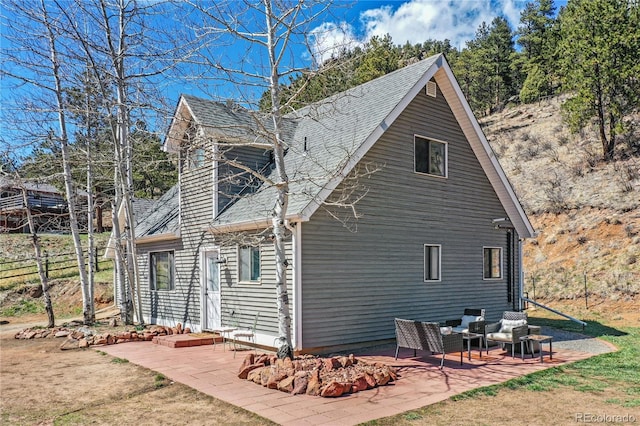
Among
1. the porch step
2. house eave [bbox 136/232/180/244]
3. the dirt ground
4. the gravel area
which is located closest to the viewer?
the dirt ground

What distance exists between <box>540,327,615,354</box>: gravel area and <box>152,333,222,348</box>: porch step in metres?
8.05

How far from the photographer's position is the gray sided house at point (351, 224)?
34.6 feet

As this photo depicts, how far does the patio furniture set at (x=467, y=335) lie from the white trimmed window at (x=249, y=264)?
350cm

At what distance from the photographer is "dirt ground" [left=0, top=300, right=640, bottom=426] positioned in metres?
6.21

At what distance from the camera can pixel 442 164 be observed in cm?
1355

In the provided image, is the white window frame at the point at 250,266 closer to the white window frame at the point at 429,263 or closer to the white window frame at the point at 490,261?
the white window frame at the point at 429,263

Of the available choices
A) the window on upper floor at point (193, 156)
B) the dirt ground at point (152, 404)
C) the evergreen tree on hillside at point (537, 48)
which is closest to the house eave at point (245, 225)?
the window on upper floor at point (193, 156)

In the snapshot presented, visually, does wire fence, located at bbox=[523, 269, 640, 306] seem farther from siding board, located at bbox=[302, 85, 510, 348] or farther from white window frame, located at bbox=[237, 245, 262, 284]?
white window frame, located at bbox=[237, 245, 262, 284]

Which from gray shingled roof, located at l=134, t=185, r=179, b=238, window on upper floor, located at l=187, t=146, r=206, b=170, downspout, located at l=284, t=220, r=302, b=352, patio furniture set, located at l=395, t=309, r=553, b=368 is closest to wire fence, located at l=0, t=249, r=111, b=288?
gray shingled roof, located at l=134, t=185, r=179, b=238

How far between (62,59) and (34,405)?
11.2 metres

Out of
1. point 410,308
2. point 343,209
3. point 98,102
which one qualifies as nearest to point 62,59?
point 98,102

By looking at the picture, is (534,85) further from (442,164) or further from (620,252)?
(442,164)

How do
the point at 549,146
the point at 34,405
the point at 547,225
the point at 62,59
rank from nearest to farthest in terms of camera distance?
the point at 34,405 < the point at 62,59 < the point at 547,225 < the point at 549,146

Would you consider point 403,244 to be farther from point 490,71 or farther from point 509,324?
point 490,71
